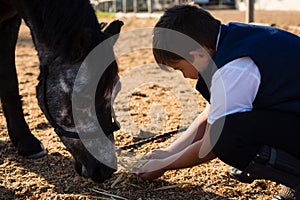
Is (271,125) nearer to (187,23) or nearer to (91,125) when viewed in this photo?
(187,23)

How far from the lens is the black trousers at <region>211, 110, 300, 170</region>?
2.04 m

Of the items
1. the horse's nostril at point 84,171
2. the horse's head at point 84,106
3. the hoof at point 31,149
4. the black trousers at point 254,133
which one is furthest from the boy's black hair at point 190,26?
the hoof at point 31,149

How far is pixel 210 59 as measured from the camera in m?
2.14

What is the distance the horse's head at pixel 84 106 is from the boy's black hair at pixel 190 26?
0.81 feet

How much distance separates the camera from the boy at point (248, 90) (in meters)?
2.01

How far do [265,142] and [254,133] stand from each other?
0.06 meters

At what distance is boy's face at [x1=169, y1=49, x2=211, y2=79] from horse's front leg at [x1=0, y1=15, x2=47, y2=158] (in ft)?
4.12

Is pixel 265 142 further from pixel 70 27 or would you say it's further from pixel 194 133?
pixel 70 27

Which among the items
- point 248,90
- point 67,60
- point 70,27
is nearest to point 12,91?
point 67,60

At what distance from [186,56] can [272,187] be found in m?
0.89

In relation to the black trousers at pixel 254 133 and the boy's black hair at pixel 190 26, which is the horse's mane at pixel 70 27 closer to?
the boy's black hair at pixel 190 26

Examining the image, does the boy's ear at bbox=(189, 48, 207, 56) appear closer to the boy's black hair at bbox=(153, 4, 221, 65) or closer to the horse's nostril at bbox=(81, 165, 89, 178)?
the boy's black hair at bbox=(153, 4, 221, 65)

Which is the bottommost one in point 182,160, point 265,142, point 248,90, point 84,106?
point 182,160

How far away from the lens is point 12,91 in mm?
3178
